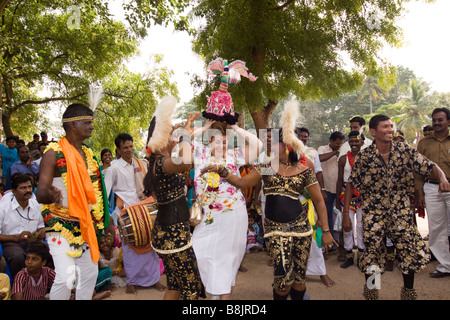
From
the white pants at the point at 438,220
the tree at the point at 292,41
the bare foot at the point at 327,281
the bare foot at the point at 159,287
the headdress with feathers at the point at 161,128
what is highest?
the tree at the point at 292,41

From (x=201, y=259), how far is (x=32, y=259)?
231 centimetres

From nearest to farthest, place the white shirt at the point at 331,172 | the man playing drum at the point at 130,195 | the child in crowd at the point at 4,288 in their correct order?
the child in crowd at the point at 4,288 < the man playing drum at the point at 130,195 < the white shirt at the point at 331,172

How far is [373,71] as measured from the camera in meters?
11.9

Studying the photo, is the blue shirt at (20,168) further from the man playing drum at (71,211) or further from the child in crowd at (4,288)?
the man playing drum at (71,211)

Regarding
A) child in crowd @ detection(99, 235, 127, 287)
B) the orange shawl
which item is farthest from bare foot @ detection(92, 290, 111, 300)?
the orange shawl

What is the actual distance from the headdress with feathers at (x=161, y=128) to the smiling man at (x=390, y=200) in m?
2.38

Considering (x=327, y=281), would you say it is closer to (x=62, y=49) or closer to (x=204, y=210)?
(x=204, y=210)

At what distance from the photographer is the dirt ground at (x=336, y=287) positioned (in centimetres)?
461

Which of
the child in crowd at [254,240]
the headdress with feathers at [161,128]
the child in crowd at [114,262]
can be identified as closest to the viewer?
the headdress with feathers at [161,128]

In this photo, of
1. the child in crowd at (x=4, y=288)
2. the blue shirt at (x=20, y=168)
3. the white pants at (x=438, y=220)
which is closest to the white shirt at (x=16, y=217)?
the child in crowd at (x=4, y=288)

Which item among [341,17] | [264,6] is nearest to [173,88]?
[264,6]

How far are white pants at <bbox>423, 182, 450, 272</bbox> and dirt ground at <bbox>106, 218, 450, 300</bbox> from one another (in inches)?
A: 14.6

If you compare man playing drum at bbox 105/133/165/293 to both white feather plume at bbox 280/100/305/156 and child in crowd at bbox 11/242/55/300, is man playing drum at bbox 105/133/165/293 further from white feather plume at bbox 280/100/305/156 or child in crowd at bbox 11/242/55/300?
white feather plume at bbox 280/100/305/156

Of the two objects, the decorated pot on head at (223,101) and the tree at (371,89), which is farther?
the tree at (371,89)
